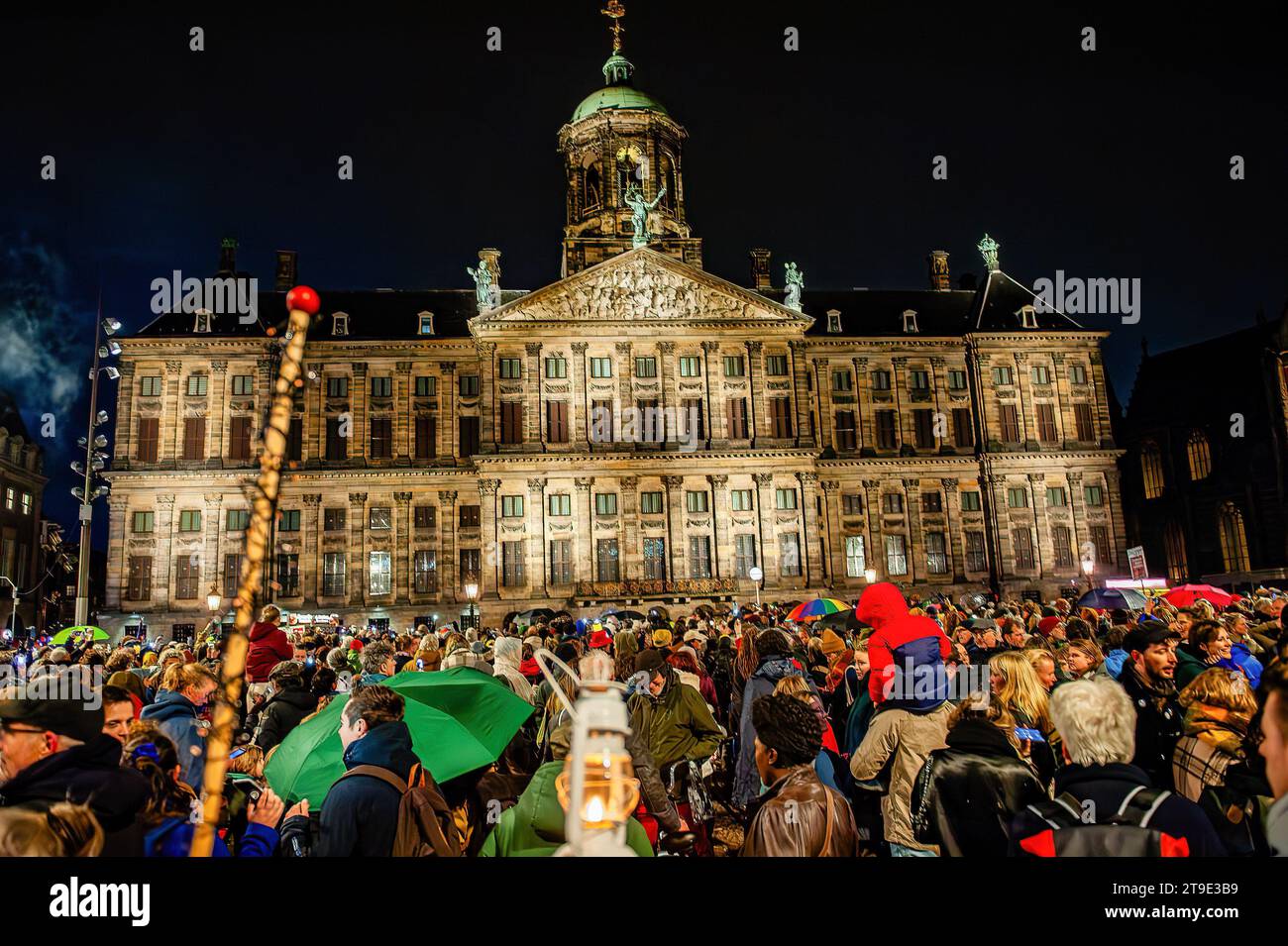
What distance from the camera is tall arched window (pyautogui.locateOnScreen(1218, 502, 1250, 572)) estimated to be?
43.4m

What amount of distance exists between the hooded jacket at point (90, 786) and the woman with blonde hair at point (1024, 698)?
516cm

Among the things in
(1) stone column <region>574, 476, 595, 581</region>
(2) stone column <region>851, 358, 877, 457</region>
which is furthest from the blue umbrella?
(2) stone column <region>851, 358, 877, 457</region>

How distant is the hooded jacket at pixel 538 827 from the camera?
4.02 m

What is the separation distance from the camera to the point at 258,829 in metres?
4.17

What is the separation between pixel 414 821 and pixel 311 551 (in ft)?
139

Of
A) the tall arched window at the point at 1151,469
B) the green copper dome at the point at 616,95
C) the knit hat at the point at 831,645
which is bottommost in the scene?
the knit hat at the point at 831,645

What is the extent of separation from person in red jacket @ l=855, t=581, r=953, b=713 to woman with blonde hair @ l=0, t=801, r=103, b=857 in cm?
467

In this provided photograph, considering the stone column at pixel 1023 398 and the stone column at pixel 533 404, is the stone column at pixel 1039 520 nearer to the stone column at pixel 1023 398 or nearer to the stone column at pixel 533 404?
the stone column at pixel 1023 398

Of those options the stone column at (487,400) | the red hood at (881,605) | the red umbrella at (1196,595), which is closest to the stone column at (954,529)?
the stone column at (487,400)

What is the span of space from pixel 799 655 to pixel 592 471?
30989 mm

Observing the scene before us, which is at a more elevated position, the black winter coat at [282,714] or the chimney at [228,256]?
the chimney at [228,256]

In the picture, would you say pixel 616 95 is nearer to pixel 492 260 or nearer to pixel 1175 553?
pixel 492 260

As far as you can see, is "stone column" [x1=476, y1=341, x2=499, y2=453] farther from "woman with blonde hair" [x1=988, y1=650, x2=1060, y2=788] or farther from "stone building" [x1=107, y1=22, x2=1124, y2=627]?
"woman with blonde hair" [x1=988, y1=650, x2=1060, y2=788]
